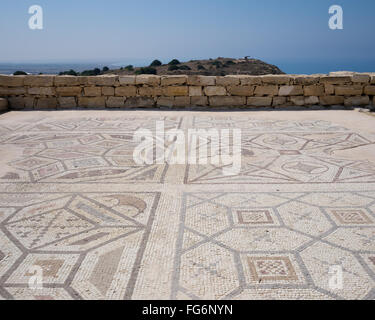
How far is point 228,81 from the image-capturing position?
707 cm

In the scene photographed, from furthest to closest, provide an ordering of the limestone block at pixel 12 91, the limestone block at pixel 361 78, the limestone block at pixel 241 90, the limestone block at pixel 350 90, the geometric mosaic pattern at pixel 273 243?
A: the limestone block at pixel 12 91 → the limestone block at pixel 241 90 → the limestone block at pixel 350 90 → the limestone block at pixel 361 78 → the geometric mosaic pattern at pixel 273 243

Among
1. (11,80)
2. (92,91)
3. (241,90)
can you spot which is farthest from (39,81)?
(241,90)

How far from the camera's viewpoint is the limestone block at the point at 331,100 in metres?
7.11

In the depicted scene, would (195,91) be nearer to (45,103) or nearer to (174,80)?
(174,80)

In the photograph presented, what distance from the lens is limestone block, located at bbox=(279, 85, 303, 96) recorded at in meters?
7.09

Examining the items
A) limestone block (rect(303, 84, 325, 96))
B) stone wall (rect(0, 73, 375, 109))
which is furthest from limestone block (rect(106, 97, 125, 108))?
limestone block (rect(303, 84, 325, 96))

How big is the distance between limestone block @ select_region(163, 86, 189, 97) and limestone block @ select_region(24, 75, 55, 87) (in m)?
2.35

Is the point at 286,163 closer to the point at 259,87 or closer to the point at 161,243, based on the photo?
the point at 161,243

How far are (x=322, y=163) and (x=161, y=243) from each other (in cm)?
225

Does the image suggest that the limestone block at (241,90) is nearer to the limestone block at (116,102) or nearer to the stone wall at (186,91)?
the stone wall at (186,91)

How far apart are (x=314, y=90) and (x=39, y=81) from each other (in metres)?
5.64

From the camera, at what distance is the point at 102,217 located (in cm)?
254

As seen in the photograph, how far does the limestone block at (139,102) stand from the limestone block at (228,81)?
4.71ft

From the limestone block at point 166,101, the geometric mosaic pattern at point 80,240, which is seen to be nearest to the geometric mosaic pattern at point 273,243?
the geometric mosaic pattern at point 80,240
